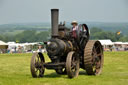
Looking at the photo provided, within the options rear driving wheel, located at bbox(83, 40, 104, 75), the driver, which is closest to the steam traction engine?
rear driving wheel, located at bbox(83, 40, 104, 75)

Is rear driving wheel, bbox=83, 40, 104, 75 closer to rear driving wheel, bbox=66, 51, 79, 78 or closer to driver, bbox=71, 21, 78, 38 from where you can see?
rear driving wheel, bbox=66, 51, 79, 78

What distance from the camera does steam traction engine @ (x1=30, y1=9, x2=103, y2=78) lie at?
12.3 m

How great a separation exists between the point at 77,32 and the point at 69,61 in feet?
6.39

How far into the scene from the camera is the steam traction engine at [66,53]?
40.2 ft

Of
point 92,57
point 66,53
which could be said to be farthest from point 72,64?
point 92,57

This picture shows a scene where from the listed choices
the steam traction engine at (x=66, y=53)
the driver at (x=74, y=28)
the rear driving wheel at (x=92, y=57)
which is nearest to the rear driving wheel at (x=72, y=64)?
the steam traction engine at (x=66, y=53)

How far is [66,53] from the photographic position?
12891mm

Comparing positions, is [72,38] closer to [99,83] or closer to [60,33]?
[60,33]

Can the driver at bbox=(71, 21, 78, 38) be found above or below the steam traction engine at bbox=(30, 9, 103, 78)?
above

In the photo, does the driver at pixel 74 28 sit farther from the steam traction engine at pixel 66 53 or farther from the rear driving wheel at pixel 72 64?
the rear driving wheel at pixel 72 64

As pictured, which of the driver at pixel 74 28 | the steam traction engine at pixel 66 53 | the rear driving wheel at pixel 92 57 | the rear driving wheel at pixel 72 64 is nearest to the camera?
the rear driving wheel at pixel 72 64

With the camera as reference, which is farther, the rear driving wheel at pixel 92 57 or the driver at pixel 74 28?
the driver at pixel 74 28

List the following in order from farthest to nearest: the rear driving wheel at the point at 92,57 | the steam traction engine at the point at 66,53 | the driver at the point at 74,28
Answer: the driver at the point at 74,28 → the rear driving wheel at the point at 92,57 → the steam traction engine at the point at 66,53

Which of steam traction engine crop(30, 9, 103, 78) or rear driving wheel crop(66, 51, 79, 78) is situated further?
steam traction engine crop(30, 9, 103, 78)
